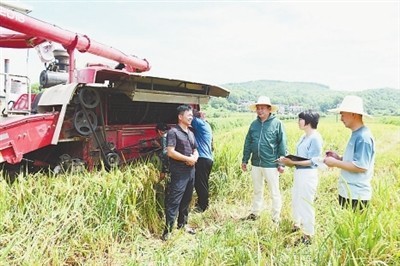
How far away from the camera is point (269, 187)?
5031 mm

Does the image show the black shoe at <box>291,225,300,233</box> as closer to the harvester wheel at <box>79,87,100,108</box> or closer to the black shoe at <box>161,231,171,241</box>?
the black shoe at <box>161,231,171,241</box>

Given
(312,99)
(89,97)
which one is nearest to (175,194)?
(89,97)

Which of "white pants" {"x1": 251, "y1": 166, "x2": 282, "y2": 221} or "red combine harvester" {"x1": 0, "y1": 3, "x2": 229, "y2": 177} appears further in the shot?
"white pants" {"x1": 251, "y1": 166, "x2": 282, "y2": 221}

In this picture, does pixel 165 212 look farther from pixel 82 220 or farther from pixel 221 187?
pixel 221 187

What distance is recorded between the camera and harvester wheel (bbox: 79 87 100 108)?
5.15 m

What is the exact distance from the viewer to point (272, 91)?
187625 millimetres

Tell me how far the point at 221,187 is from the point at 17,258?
11.6ft

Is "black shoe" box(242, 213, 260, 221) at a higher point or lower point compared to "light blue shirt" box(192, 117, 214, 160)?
lower

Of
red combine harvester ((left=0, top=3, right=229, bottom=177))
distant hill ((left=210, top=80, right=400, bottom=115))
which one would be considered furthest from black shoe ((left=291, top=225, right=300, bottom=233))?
distant hill ((left=210, top=80, right=400, bottom=115))

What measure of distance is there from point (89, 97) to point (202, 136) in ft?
5.54

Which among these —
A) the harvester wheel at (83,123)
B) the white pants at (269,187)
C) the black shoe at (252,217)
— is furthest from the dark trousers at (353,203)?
the harvester wheel at (83,123)

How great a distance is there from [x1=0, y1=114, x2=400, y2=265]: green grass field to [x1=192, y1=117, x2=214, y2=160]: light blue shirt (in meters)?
0.81

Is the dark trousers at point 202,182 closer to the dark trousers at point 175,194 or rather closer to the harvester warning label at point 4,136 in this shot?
the dark trousers at point 175,194

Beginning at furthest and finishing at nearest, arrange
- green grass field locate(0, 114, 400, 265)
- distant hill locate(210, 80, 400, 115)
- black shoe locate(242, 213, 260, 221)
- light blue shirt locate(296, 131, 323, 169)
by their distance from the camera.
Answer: distant hill locate(210, 80, 400, 115), black shoe locate(242, 213, 260, 221), light blue shirt locate(296, 131, 323, 169), green grass field locate(0, 114, 400, 265)
